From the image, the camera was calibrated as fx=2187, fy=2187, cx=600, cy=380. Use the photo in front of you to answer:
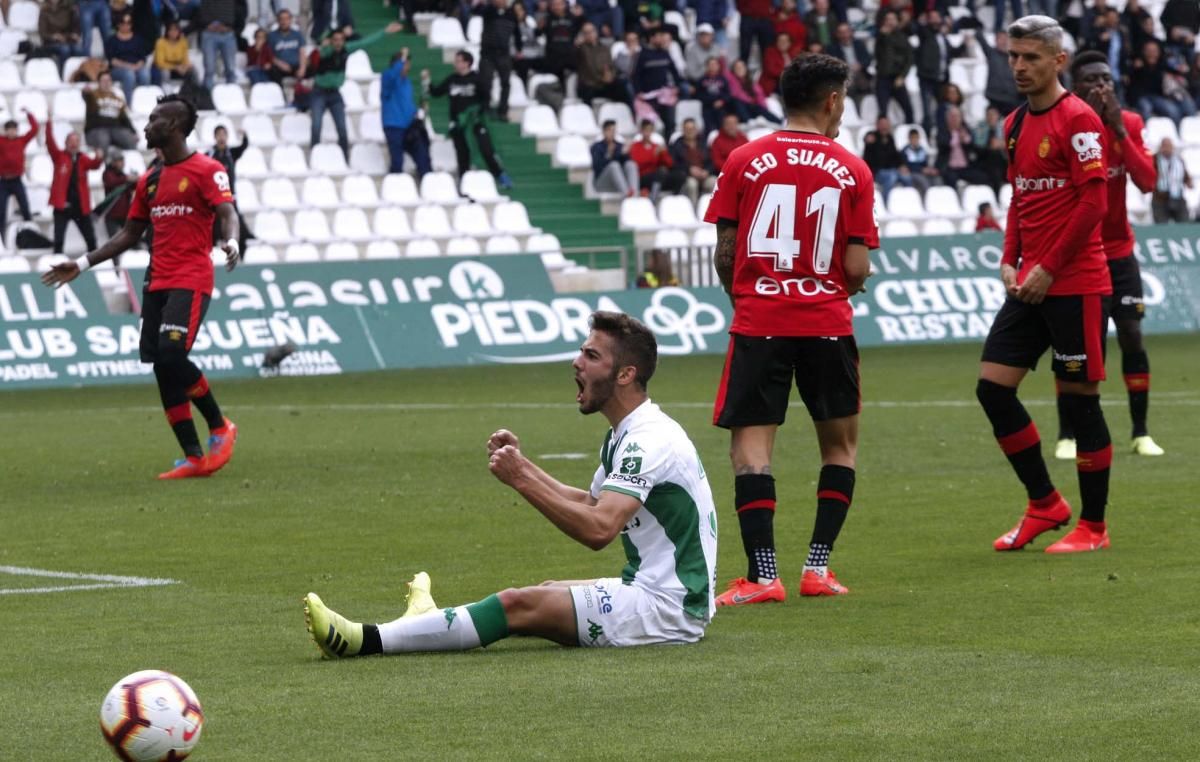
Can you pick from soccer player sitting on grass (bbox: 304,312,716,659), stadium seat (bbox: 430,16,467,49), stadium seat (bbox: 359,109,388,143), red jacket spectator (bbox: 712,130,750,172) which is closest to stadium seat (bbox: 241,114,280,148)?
stadium seat (bbox: 359,109,388,143)

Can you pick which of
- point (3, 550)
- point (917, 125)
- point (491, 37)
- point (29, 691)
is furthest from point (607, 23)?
point (29, 691)

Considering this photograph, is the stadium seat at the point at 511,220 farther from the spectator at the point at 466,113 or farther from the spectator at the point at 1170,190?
the spectator at the point at 1170,190

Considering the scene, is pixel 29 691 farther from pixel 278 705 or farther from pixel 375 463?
pixel 375 463

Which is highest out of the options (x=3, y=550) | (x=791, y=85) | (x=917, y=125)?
(x=791, y=85)

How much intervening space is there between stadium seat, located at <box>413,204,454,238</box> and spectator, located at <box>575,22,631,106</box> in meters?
4.14

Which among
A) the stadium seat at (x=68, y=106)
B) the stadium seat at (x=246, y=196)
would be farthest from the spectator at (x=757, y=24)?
the stadium seat at (x=68, y=106)

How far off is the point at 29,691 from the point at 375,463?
8286 millimetres

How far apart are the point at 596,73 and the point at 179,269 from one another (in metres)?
19.6

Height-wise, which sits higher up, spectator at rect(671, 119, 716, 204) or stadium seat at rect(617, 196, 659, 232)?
spectator at rect(671, 119, 716, 204)

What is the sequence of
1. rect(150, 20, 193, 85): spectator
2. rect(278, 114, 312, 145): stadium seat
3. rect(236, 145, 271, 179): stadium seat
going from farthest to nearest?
rect(278, 114, 312, 145): stadium seat → rect(236, 145, 271, 179): stadium seat → rect(150, 20, 193, 85): spectator

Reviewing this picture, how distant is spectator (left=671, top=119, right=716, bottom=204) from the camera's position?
32.2m

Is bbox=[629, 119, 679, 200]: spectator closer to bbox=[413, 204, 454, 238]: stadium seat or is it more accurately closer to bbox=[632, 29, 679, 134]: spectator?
bbox=[632, 29, 679, 134]: spectator

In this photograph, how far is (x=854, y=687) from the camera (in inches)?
259

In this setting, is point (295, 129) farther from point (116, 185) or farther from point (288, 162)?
point (116, 185)
